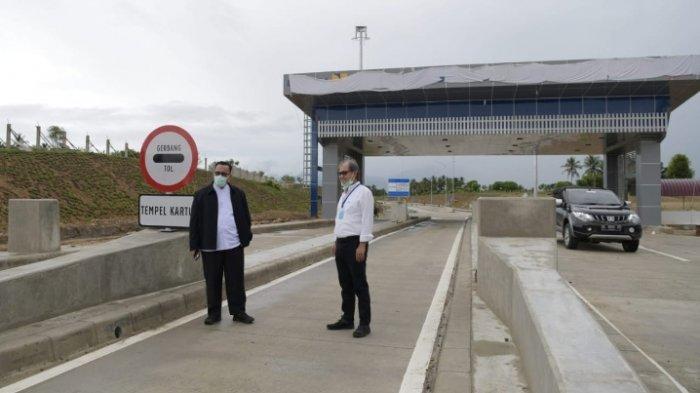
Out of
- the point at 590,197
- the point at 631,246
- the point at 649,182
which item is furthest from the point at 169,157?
the point at 649,182

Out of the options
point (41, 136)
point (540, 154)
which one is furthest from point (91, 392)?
point (540, 154)

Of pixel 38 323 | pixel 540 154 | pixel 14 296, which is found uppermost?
pixel 540 154

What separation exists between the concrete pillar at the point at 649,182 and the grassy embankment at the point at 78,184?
18.4 metres

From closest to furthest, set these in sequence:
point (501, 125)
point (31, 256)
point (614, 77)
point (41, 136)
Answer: point (31, 256) < point (614, 77) < point (501, 125) < point (41, 136)

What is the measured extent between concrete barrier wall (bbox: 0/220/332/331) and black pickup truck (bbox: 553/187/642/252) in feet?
33.6

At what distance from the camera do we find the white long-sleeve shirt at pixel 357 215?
4.98 m

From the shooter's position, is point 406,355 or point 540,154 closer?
point 406,355

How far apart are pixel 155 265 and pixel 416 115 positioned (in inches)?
884

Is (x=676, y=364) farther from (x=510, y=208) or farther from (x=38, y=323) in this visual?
(x=38, y=323)

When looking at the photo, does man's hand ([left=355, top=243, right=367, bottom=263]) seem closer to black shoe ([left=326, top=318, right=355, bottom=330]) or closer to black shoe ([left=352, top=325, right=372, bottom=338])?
black shoe ([left=352, top=325, right=372, bottom=338])

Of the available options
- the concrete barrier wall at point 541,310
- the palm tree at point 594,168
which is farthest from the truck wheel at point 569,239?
the palm tree at point 594,168

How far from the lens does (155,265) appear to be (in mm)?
6133

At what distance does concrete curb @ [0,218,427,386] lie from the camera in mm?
4023

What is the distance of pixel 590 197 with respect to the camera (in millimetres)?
14219
